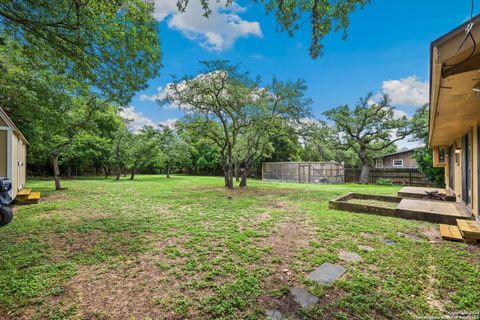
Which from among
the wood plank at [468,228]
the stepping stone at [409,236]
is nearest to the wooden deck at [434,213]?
the wood plank at [468,228]

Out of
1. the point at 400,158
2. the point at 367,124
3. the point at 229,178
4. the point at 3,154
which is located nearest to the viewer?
the point at 3,154

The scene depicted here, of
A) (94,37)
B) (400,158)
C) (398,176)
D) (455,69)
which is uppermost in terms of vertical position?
(94,37)

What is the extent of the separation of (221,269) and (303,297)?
103 centimetres

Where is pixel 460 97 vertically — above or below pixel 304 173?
above

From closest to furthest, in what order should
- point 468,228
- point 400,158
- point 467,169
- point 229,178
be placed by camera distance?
point 468,228 < point 467,169 < point 229,178 < point 400,158

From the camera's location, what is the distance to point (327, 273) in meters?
2.64

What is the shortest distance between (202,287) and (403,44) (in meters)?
6.98

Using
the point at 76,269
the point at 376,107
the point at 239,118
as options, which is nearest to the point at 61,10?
the point at 76,269

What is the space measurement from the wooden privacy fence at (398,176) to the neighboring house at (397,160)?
550 centimetres

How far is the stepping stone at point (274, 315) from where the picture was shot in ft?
6.17

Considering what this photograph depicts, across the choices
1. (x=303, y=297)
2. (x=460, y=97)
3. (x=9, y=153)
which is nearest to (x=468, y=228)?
(x=460, y=97)

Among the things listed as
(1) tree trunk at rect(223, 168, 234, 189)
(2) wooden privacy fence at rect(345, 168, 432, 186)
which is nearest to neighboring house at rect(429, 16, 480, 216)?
(1) tree trunk at rect(223, 168, 234, 189)

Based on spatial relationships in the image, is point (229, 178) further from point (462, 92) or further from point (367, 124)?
point (367, 124)

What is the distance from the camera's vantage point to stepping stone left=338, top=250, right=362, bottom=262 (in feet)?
9.91
